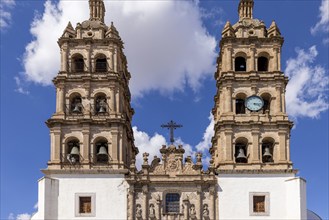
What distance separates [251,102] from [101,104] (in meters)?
11.0

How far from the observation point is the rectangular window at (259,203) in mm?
42094

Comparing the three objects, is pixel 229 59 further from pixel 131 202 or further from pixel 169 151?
pixel 131 202

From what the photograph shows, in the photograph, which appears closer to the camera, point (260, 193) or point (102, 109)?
point (260, 193)

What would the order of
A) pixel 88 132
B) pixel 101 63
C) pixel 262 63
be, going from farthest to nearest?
pixel 262 63
pixel 101 63
pixel 88 132

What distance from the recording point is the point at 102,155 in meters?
43.6

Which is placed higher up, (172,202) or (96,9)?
(96,9)

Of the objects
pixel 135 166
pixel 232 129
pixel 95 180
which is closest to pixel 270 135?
pixel 232 129

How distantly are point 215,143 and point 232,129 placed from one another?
4.07 metres

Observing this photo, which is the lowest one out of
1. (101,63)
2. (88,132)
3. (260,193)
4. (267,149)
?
(260,193)

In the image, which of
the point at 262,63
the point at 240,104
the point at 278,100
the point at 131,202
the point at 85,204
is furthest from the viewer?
the point at 262,63

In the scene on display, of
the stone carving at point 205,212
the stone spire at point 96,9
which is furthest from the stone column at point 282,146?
the stone spire at point 96,9

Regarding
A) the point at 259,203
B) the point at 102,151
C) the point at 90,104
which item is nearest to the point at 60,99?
the point at 90,104

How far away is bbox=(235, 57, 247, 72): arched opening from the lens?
46.3 meters

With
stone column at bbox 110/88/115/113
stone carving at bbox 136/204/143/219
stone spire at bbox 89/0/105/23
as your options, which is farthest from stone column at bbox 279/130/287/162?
stone spire at bbox 89/0/105/23
